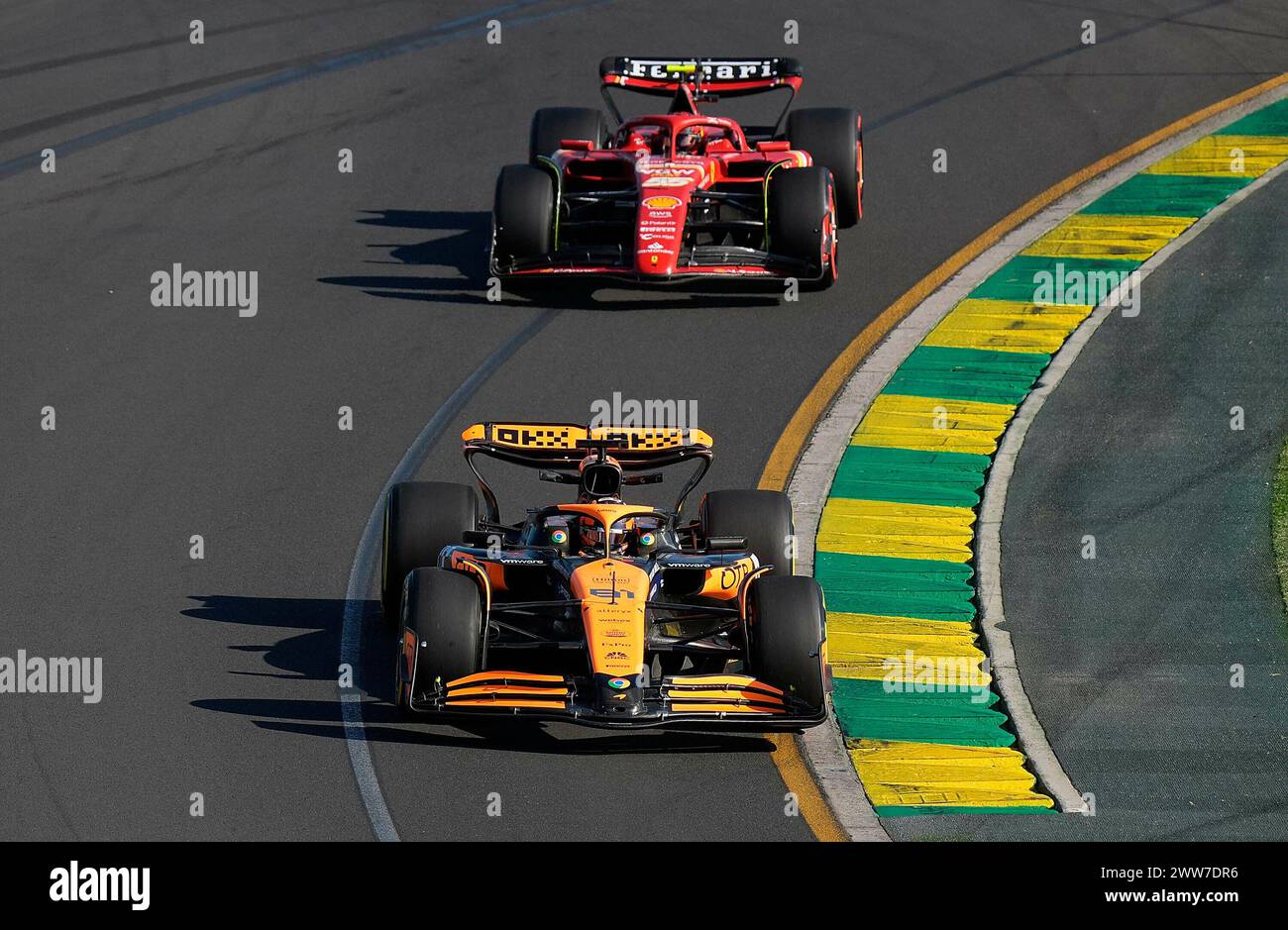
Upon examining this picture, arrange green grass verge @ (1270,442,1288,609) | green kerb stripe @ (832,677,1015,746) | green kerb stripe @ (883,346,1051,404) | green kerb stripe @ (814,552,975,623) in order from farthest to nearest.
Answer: green kerb stripe @ (883,346,1051,404) < green grass verge @ (1270,442,1288,609) < green kerb stripe @ (814,552,975,623) < green kerb stripe @ (832,677,1015,746)

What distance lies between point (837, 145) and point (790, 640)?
31.4 feet

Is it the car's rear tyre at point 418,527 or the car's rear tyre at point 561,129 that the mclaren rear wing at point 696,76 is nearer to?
the car's rear tyre at point 561,129

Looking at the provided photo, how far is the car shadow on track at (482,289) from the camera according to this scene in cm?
1953

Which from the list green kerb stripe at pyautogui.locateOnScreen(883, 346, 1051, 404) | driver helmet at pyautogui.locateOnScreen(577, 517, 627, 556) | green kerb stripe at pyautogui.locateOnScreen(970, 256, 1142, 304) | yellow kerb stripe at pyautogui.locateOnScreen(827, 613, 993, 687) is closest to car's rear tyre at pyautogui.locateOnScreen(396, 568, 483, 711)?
driver helmet at pyautogui.locateOnScreen(577, 517, 627, 556)

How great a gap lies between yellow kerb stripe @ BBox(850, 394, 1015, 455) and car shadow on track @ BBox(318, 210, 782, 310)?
7.69 ft

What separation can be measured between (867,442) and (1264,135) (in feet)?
30.9

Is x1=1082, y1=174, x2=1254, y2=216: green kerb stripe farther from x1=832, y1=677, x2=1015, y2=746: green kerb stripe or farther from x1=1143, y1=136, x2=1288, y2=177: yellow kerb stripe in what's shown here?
x1=832, y1=677, x2=1015, y2=746: green kerb stripe

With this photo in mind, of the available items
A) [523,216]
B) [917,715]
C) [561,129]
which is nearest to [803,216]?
[523,216]

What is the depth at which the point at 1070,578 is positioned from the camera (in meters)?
14.7

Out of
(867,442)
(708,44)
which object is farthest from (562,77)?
A: (867,442)

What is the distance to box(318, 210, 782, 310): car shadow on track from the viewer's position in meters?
19.5

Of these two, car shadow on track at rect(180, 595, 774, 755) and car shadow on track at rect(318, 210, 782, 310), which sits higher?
car shadow on track at rect(318, 210, 782, 310)

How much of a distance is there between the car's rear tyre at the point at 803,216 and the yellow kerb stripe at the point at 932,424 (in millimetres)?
1895
